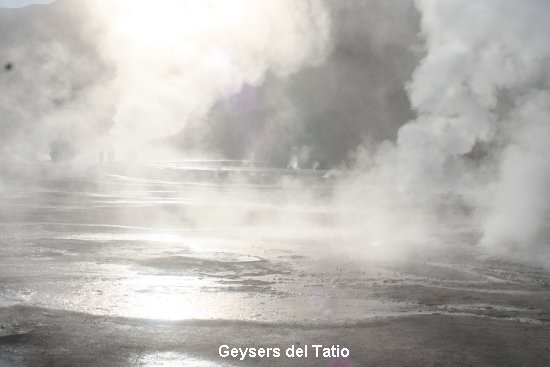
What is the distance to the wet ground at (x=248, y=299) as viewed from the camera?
6926 mm

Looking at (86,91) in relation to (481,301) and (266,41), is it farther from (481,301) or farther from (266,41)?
(481,301)

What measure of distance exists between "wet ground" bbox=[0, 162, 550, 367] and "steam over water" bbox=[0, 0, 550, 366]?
1.8 inches

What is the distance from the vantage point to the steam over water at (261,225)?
298 inches

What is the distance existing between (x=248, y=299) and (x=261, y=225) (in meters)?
9.68

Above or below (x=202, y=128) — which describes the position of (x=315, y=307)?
below

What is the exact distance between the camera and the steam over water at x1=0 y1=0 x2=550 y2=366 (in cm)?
758

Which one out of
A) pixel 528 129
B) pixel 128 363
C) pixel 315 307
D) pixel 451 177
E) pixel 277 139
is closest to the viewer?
pixel 128 363

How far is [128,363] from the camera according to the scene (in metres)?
6.43

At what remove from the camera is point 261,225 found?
62.2 feet

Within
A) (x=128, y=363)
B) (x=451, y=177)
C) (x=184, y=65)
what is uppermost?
(x=184, y=65)

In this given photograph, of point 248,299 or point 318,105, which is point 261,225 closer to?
point 248,299

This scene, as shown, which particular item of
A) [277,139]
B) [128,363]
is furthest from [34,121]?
[128,363]

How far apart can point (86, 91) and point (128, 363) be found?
46000 mm

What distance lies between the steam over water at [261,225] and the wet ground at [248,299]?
0.04 metres
